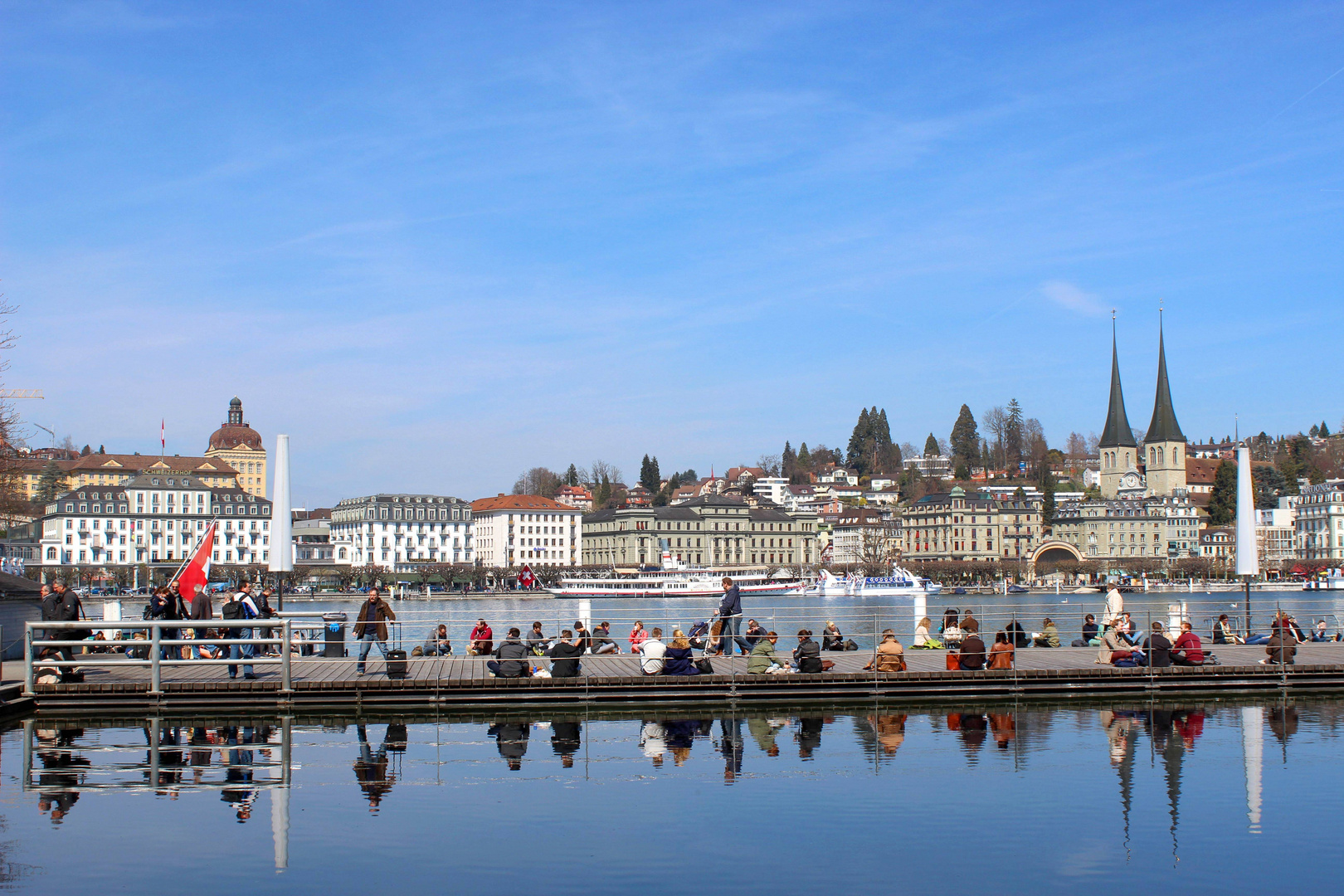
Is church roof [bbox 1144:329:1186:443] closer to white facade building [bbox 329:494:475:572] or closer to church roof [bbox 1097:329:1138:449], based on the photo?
church roof [bbox 1097:329:1138:449]

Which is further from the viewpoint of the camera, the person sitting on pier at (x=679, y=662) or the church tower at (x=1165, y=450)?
the church tower at (x=1165, y=450)

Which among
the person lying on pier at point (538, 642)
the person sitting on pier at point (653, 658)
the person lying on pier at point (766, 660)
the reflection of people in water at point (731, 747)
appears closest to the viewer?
the reflection of people in water at point (731, 747)

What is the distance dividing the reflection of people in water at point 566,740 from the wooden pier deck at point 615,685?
64.7 inches

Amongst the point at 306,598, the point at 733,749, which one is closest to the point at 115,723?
the point at 733,749

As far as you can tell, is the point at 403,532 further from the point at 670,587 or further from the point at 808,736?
the point at 808,736

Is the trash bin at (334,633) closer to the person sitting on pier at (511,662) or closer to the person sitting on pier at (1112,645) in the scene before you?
the person sitting on pier at (511,662)

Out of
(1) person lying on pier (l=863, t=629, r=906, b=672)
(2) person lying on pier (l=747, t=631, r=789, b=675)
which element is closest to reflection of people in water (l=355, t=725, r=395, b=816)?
(2) person lying on pier (l=747, t=631, r=789, b=675)

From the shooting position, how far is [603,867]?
34.4 ft

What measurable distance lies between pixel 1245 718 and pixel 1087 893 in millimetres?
10372

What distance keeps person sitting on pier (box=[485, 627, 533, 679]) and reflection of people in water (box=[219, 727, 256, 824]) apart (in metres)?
4.00

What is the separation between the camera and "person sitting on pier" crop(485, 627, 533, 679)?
20.0 meters

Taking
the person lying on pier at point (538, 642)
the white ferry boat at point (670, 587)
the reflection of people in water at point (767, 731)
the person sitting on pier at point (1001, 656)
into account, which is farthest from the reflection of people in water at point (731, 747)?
the white ferry boat at point (670, 587)

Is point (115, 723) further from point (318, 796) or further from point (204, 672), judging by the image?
point (318, 796)

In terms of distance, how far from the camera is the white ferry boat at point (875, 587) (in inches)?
5037
